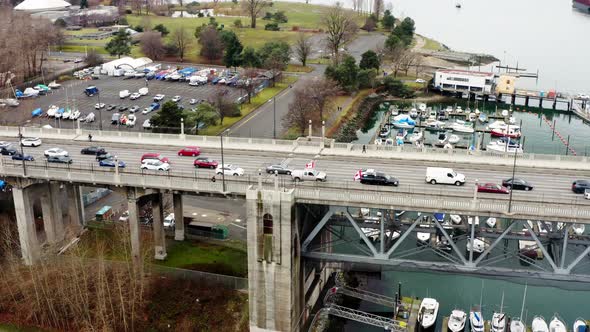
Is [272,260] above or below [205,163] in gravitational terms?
below

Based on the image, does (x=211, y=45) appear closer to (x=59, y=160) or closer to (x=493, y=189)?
(x=59, y=160)

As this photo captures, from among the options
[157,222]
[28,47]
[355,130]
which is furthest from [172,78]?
[157,222]

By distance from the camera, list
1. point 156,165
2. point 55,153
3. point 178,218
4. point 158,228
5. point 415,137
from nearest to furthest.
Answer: point 156,165 < point 158,228 < point 55,153 < point 178,218 < point 415,137

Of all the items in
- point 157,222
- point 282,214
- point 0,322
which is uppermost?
point 282,214

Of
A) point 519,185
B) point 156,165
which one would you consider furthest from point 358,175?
point 156,165

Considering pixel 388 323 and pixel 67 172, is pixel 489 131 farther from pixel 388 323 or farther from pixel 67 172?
pixel 67 172

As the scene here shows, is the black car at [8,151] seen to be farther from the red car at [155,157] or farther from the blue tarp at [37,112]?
the blue tarp at [37,112]

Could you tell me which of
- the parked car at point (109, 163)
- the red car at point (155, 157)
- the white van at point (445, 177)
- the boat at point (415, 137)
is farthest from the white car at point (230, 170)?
the boat at point (415, 137)
